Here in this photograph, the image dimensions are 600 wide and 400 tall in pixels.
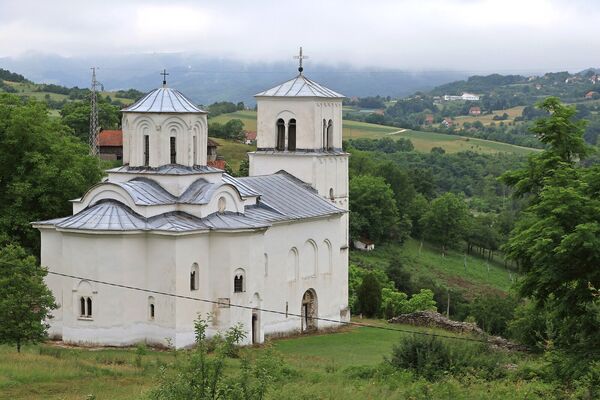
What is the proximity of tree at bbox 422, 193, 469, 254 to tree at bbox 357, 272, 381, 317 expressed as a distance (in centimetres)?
3873

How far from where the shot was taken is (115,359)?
32375mm

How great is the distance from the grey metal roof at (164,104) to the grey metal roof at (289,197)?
412 centimetres

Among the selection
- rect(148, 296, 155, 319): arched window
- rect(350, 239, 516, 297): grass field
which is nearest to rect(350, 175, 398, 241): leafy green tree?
rect(350, 239, 516, 297): grass field

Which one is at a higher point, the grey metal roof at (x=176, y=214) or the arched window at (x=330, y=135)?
the arched window at (x=330, y=135)

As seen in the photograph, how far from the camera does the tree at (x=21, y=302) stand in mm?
32250

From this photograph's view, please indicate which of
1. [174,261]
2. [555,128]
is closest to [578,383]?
[555,128]

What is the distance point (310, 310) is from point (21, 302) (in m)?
13.6

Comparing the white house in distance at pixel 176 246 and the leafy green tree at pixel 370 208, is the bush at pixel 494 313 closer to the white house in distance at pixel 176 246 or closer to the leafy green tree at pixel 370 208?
the white house in distance at pixel 176 246

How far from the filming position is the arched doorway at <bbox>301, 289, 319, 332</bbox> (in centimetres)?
4322

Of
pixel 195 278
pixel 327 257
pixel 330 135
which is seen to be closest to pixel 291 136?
pixel 330 135

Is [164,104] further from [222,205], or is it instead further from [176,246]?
[176,246]

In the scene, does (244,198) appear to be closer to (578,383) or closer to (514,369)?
(514,369)

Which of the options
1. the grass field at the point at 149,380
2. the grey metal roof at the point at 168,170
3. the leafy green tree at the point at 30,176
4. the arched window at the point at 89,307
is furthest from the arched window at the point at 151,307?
the leafy green tree at the point at 30,176

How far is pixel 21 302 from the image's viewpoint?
107 ft
